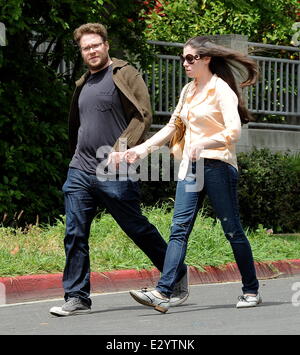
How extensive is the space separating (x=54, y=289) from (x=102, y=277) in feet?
1.92

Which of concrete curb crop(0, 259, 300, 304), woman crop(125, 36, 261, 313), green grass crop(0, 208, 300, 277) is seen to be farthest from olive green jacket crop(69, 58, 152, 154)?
green grass crop(0, 208, 300, 277)

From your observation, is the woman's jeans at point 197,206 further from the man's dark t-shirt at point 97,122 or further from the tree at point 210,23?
the tree at point 210,23

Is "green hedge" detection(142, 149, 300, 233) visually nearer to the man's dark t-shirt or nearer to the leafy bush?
the leafy bush

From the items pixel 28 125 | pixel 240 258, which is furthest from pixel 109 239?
pixel 240 258

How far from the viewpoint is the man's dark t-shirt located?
8352 mm

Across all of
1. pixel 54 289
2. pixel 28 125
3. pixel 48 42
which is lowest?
pixel 54 289

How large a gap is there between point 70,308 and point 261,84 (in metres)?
11.1

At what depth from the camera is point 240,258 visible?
852cm

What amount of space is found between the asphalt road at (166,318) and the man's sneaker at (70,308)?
0.17ft

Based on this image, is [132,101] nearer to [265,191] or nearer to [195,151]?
[195,151]

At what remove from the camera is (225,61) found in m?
8.60

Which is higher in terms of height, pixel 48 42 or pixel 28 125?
pixel 48 42
